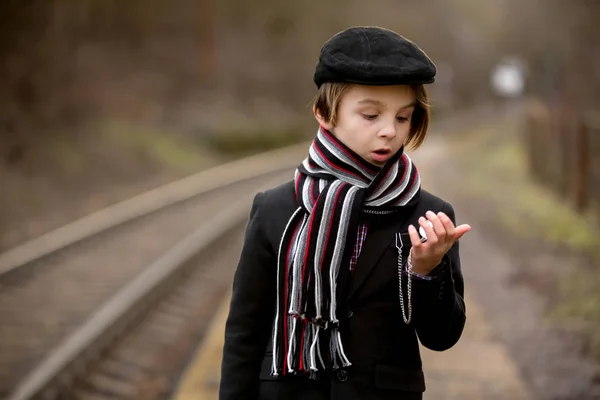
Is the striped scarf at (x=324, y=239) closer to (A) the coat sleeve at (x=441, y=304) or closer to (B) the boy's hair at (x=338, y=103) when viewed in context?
(B) the boy's hair at (x=338, y=103)

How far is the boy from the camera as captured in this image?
72.6 inches

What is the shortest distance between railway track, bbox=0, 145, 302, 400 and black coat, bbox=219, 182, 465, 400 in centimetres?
270

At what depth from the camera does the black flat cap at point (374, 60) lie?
1.79 metres

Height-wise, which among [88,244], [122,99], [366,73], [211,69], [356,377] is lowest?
[356,377]

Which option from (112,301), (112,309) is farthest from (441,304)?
(112,301)

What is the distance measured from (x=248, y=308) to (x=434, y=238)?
22.3 inches

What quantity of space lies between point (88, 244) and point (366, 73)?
7.22m

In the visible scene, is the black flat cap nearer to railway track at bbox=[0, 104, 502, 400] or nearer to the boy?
the boy

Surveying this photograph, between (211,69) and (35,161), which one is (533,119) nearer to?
(35,161)

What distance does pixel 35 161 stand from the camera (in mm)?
14453

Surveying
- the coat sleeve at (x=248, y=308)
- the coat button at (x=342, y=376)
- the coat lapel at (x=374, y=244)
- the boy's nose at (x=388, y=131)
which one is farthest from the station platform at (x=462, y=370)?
the boy's nose at (x=388, y=131)

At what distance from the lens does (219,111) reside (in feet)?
100.0

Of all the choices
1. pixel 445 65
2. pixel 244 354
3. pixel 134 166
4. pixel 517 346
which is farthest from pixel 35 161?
pixel 445 65

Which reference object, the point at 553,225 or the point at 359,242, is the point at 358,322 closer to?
the point at 359,242
